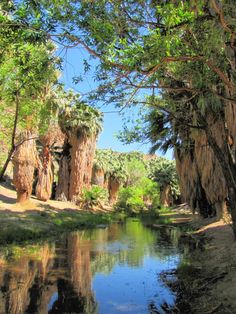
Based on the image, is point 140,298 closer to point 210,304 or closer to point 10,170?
point 210,304

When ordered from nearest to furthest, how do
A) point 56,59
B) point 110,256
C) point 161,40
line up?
point 161,40
point 56,59
point 110,256

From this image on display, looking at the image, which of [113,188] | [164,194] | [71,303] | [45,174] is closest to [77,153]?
[45,174]

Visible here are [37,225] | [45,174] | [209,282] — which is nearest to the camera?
[209,282]

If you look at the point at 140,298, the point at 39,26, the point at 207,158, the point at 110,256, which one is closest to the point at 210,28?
the point at 39,26

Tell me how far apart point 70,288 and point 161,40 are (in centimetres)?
729

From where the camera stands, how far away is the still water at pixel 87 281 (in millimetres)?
8773

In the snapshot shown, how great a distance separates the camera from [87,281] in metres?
11.4

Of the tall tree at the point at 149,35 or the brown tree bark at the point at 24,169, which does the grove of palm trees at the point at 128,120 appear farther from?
the brown tree bark at the point at 24,169

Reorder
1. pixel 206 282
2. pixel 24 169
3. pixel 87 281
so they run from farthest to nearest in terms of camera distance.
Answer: pixel 24 169 < pixel 87 281 < pixel 206 282

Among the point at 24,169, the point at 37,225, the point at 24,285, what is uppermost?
the point at 24,169

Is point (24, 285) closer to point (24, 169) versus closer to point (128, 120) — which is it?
point (128, 120)

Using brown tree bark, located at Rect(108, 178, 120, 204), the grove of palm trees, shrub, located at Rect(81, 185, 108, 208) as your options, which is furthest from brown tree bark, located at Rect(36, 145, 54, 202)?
brown tree bark, located at Rect(108, 178, 120, 204)

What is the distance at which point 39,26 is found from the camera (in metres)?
6.83

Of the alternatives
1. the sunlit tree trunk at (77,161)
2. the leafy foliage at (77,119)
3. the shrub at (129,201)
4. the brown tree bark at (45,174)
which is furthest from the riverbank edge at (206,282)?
the shrub at (129,201)
